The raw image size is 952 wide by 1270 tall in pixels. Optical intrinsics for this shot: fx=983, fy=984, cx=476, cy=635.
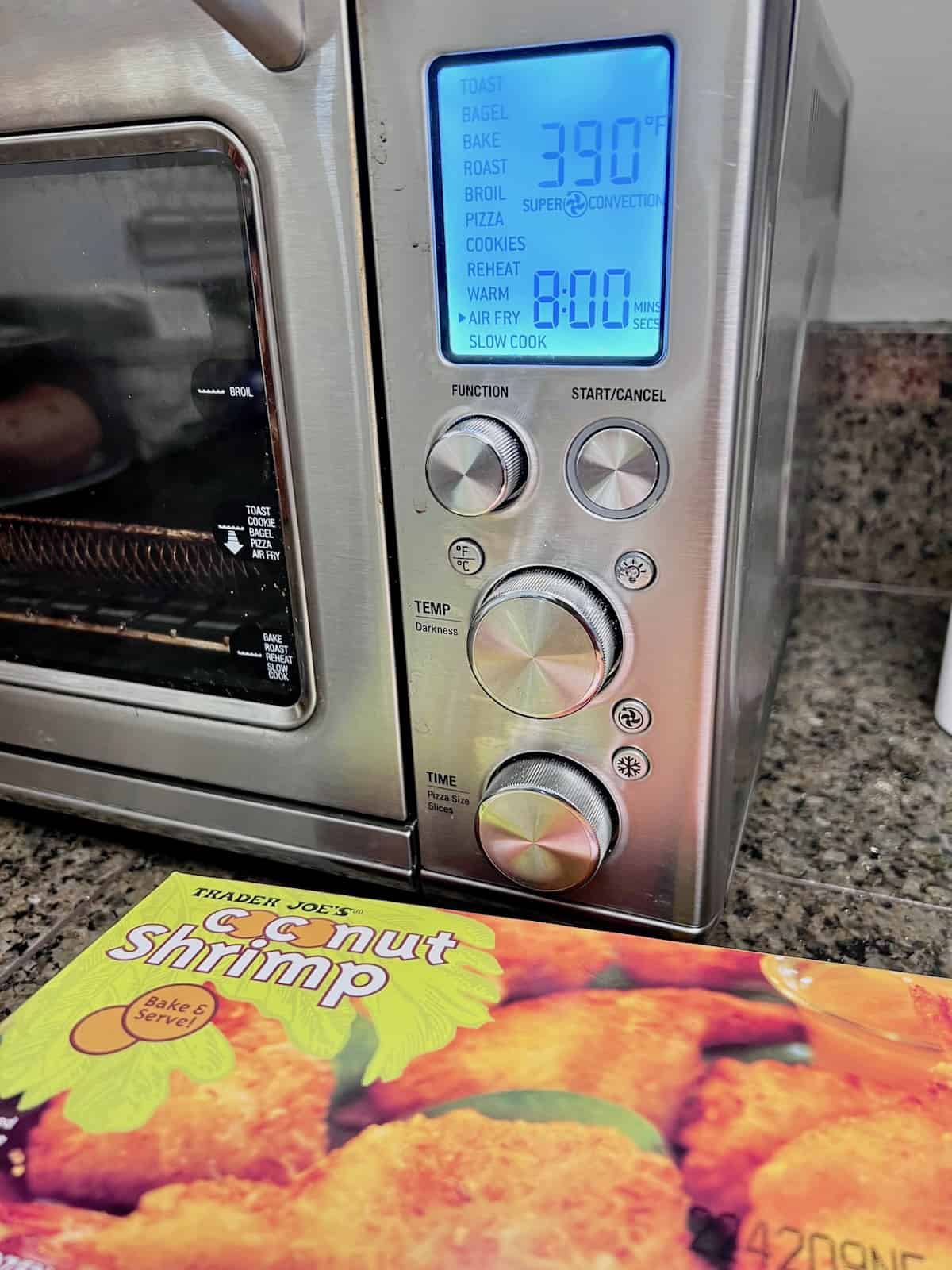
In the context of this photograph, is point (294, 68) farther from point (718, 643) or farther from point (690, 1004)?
point (690, 1004)

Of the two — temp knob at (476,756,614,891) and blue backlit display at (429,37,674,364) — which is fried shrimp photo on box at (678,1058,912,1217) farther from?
blue backlit display at (429,37,674,364)

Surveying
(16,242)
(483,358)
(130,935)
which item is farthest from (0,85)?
(130,935)

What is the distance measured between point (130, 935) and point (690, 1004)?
0.23 metres

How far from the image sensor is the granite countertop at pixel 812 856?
0.48m

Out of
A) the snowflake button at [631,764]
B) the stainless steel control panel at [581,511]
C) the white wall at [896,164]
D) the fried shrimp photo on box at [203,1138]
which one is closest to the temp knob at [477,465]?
the stainless steel control panel at [581,511]

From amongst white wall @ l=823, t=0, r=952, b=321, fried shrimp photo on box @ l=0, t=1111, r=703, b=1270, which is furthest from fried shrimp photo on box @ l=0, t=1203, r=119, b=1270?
white wall @ l=823, t=0, r=952, b=321

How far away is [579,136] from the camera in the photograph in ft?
1.10

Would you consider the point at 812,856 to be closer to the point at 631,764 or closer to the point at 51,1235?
the point at 631,764

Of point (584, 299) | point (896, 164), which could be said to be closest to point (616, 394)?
point (584, 299)

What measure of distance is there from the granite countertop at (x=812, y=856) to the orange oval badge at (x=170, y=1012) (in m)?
0.13

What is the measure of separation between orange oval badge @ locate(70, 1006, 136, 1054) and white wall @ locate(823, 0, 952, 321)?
27.7 inches

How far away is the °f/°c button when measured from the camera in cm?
41

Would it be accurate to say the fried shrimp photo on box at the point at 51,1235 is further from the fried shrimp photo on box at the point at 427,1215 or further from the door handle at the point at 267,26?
the door handle at the point at 267,26

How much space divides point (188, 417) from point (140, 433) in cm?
3
